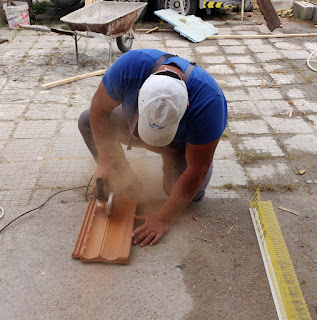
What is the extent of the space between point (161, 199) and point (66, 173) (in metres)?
0.94

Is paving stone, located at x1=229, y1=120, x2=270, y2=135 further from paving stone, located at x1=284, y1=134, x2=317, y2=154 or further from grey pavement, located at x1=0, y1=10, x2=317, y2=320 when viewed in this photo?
paving stone, located at x1=284, y1=134, x2=317, y2=154

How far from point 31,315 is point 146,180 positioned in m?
1.45

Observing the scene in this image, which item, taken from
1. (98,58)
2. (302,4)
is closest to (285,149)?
(98,58)

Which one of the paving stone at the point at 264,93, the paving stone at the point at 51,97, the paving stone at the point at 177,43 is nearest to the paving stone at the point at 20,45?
the paving stone at the point at 51,97

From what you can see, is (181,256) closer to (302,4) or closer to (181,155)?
(181,155)

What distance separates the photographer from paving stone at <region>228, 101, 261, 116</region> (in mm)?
4289

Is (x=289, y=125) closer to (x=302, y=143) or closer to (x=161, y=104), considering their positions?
(x=302, y=143)

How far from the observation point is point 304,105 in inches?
175

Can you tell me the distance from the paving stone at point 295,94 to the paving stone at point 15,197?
3.59 m

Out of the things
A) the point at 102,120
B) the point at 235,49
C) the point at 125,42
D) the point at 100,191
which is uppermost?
the point at 102,120

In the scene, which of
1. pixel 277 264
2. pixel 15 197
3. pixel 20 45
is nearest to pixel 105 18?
pixel 20 45

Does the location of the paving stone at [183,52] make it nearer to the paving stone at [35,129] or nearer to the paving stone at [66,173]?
the paving stone at [35,129]

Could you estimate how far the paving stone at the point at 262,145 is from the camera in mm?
3547

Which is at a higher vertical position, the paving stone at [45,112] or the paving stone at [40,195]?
the paving stone at [45,112]
